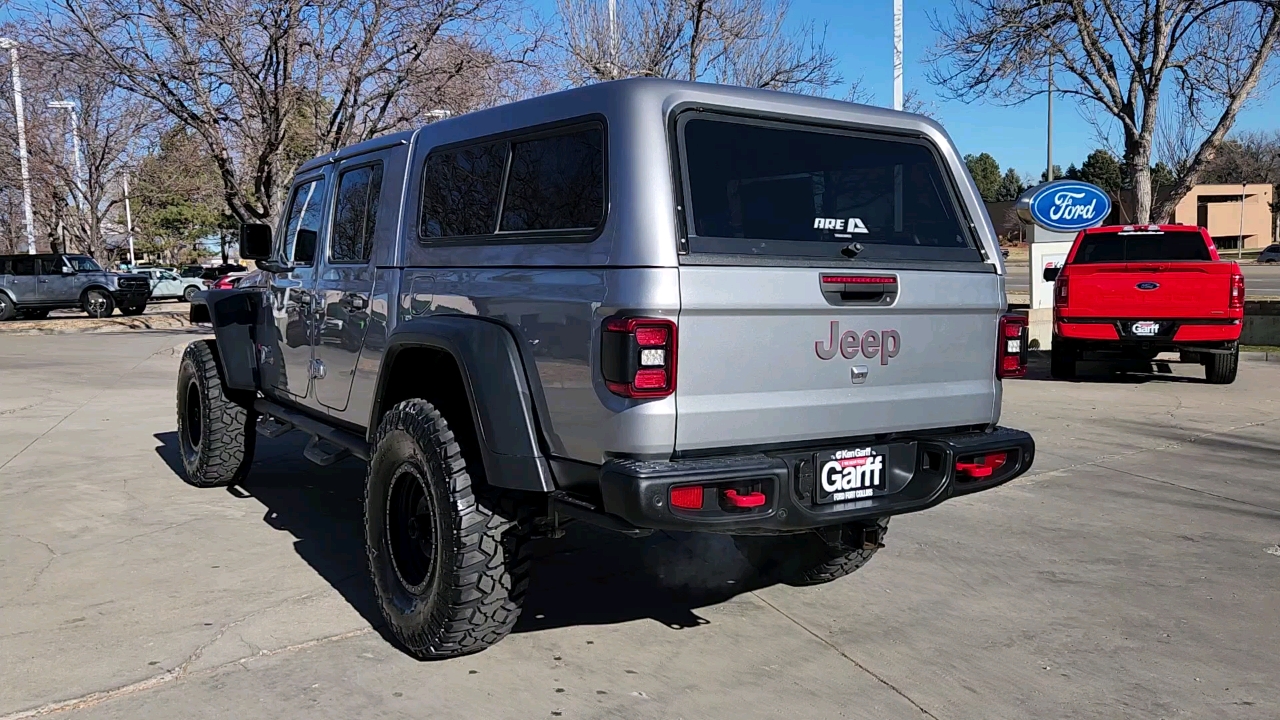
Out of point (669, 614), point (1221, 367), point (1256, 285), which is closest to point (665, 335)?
point (669, 614)

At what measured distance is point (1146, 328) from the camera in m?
12.0

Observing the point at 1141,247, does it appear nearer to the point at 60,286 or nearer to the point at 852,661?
the point at 852,661

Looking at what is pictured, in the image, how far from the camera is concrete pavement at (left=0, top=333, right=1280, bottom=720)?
379cm

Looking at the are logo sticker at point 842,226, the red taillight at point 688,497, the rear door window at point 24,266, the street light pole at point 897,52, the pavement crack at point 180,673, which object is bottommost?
the pavement crack at point 180,673

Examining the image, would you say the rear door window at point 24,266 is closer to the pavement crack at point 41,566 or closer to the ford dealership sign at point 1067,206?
the ford dealership sign at point 1067,206

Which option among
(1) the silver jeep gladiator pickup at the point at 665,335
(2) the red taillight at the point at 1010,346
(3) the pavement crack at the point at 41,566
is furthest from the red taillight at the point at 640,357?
(3) the pavement crack at the point at 41,566

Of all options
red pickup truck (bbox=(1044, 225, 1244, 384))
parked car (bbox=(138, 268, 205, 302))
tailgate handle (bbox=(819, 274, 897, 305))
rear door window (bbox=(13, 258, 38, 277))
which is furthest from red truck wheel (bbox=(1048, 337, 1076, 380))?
parked car (bbox=(138, 268, 205, 302))

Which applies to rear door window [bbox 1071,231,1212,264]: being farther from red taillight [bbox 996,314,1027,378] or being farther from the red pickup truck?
red taillight [bbox 996,314,1027,378]

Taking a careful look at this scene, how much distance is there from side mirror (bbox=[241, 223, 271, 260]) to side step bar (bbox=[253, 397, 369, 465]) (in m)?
0.87

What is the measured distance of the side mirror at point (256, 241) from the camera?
625cm

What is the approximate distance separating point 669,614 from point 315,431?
6.98ft

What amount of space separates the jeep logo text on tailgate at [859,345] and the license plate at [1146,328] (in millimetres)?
9256

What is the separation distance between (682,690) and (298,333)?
3070mm

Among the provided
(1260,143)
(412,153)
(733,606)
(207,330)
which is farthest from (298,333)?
(1260,143)
